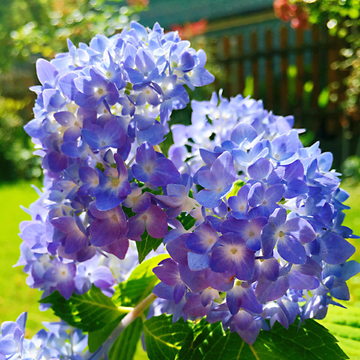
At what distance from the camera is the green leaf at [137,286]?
71cm

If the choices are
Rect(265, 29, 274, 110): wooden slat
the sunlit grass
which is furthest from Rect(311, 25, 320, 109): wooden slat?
the sunlit grass

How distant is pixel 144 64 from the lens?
0.54 metres

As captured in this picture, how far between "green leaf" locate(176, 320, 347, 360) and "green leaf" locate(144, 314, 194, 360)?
0.19 feet

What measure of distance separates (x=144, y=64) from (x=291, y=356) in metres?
0.44

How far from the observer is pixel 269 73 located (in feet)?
21.9

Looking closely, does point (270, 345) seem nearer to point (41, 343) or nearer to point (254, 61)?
point (41, 343)

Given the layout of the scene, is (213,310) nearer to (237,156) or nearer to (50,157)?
(237,156)

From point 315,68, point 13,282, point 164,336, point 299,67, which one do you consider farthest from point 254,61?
point 164,336

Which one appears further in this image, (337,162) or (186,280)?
(337,162)

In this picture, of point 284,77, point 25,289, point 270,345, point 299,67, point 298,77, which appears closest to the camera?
point 270,345

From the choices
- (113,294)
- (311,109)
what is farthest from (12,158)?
(113,294)

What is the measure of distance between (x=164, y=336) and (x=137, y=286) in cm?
11

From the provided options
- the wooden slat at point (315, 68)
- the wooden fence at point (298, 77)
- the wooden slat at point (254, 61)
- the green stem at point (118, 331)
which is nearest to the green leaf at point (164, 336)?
the green stem at point (118, 331)

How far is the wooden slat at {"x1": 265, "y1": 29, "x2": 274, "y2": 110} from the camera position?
6602mm
